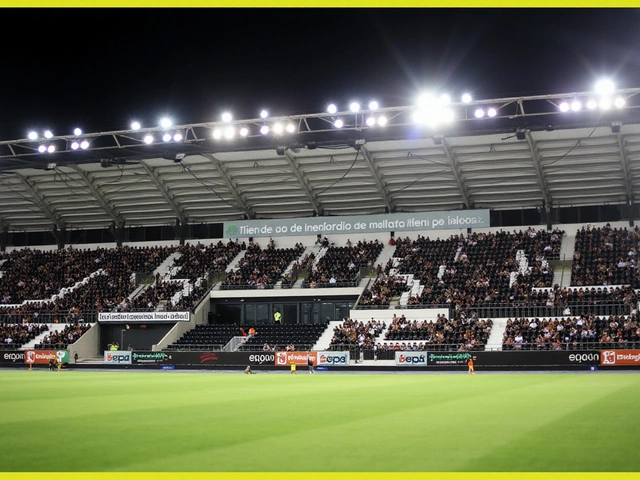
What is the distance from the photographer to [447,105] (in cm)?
4188

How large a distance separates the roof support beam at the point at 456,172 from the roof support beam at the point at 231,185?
55.0 feet

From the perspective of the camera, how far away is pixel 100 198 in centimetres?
6316

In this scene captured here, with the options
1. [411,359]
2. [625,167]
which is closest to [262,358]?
[411,359]

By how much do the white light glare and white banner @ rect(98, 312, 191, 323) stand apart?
106ft

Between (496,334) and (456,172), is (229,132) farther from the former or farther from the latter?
(496,334)

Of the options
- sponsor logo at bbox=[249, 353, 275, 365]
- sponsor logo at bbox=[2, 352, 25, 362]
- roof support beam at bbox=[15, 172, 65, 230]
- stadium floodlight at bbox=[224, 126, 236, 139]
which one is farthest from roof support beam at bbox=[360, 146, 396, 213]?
roof support beam at bbox=[15, 172, 65, 230]

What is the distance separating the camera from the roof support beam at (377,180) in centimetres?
5288

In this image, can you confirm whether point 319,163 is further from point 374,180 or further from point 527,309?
point 527,309

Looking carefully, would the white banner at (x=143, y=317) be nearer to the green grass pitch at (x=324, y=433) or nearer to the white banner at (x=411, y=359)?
the white banner at (x=411, y=359)

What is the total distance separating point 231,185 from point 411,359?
2237 cm

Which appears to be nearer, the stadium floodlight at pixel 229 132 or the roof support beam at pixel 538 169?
the stadium floodlight at pixel 229 132

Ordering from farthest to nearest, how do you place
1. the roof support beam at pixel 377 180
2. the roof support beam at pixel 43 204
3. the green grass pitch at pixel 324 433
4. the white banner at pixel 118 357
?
the roof support beam at pixel 43 204 < the roof support beam at pixel 377 180 < the white banner at pixel 118 357 < the green grass pitch at pixel 324 433

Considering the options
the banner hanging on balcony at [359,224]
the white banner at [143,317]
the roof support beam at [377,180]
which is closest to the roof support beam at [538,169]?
the banner hanging on balcony at [359,224]

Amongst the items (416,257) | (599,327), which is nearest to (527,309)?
(599,327)
